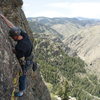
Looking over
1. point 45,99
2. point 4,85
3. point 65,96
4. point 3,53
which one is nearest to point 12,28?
point 3,53

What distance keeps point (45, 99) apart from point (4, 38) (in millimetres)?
14855

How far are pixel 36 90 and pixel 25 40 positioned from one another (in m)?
11.7

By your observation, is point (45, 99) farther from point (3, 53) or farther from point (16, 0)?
point (3, 53)

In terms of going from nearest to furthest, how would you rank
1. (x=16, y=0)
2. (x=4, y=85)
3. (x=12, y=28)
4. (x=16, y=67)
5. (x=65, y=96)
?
1. (x=4, y=85)
2. (x=12, y=28)
3. (x=16, y=67)
4. (x=16, y=0)
5. (x=65, y=96)

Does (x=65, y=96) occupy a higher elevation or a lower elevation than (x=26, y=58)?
lower

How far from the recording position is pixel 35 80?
82.7ft

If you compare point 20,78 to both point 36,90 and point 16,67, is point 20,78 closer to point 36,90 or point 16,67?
point 16,67

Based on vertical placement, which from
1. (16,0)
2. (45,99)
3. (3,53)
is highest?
(16,0)

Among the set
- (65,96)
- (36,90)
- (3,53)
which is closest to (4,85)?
(3,53)

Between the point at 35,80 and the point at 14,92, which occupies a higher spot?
the point at 14,92

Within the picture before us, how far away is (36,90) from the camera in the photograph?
81.6ft

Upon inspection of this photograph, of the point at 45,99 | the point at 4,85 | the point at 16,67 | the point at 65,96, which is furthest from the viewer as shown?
the point at 65,96

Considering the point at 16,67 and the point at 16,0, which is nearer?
the point at 16,67

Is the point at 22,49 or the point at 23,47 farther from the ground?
the point at 23,47
